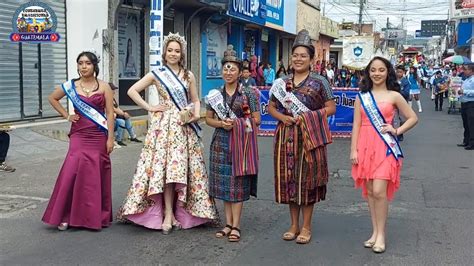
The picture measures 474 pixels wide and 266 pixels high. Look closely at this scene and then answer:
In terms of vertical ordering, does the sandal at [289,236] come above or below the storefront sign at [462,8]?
below

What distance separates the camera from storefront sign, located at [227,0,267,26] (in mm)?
21253

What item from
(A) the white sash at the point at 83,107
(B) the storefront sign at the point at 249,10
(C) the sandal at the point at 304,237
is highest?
(B) the storefront sign at the point at 249,10

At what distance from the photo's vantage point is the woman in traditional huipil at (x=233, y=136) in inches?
209

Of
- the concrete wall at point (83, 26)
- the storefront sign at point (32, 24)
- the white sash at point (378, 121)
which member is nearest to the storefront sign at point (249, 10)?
the concrete wall at point (83, 26)

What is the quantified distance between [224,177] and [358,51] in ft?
76.8

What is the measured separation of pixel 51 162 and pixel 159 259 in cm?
547

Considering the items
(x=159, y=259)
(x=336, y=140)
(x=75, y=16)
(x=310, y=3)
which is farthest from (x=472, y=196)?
(x=310, y=3)

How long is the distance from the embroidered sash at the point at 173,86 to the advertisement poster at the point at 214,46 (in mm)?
16620

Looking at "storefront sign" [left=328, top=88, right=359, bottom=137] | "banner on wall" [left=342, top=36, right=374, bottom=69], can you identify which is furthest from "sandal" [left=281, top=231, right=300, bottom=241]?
"banner on wall" [left=342, top=36, right=374, bottom=69]

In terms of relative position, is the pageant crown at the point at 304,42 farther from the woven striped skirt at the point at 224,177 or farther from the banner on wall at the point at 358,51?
the banner on wall at the point at 358,51

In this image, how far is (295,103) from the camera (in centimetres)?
512

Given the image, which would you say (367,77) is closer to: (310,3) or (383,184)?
(383,184)

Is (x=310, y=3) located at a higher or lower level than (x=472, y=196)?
higher

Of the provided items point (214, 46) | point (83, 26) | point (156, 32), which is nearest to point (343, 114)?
point (156, 32)
